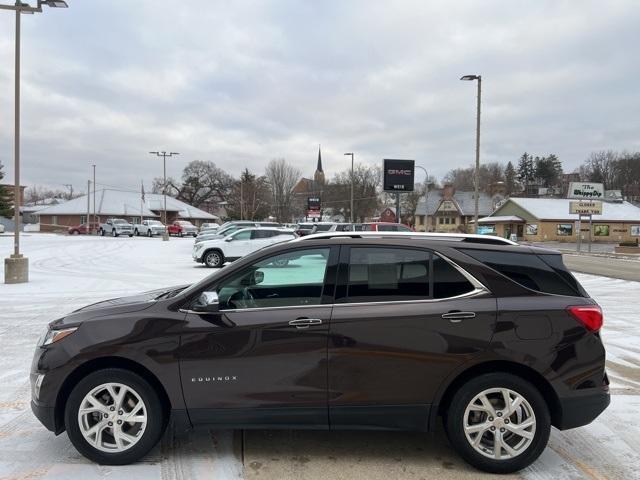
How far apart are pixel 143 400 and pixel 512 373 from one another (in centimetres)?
269

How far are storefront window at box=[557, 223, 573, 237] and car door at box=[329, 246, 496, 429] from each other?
60.9 meters

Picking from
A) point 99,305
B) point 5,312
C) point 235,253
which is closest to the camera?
point 99,305

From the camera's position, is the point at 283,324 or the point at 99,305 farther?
the point at 99,305

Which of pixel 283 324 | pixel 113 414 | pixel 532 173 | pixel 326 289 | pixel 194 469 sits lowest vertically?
pixel 194 469

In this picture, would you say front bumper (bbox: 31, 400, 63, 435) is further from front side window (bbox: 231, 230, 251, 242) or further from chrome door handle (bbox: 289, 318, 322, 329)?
front side window (bbox: 231, 230, 251, 242)

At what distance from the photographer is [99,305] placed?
408cm

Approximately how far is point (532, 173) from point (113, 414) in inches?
5600

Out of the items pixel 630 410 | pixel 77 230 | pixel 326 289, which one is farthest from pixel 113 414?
pixel 77 230

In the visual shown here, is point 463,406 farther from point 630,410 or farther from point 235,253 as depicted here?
point 235,253

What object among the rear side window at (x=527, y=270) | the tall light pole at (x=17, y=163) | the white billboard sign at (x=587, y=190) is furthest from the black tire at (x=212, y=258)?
the white billboard sign at (x=587, y=190)

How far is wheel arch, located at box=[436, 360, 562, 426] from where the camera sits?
3.57 metres

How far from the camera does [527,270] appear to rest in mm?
3740

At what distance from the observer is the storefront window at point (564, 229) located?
2288 inches

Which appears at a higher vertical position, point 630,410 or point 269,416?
point 269,416
